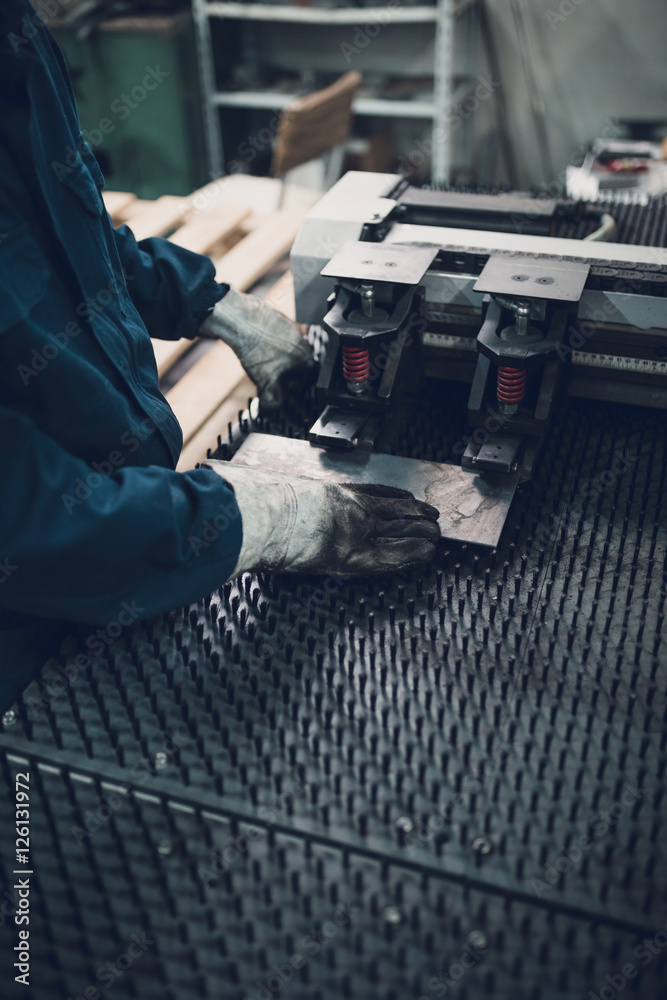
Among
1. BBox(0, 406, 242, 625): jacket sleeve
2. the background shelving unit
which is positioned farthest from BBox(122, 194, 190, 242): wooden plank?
the background shelving unit

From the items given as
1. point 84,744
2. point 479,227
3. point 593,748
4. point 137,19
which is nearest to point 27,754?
point 84,744

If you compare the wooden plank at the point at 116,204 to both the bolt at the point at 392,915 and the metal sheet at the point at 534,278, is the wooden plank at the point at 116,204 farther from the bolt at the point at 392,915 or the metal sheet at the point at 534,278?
the bolt at the point at 392,915

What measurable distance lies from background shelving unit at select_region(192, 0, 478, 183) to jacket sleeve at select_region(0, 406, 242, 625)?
11.5 ft

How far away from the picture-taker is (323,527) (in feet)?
3.79

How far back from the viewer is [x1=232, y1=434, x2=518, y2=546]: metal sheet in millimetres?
1235

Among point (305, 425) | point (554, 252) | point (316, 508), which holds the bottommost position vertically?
point (305, 425)

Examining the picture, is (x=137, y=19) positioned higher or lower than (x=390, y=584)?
higher

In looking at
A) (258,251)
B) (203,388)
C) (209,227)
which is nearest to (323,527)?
(203,388)

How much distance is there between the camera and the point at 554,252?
151 centimetres

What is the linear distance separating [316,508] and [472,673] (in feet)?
1.02

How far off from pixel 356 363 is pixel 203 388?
18.9 inches

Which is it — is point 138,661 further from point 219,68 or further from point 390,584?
point 219,68

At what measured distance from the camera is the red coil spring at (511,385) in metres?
1.32

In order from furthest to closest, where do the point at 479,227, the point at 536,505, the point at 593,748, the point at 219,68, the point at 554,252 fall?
the point at 219,68 → the point at 479,227 → the point at 554,252 → the point at 536,505 → the point at 593,748
